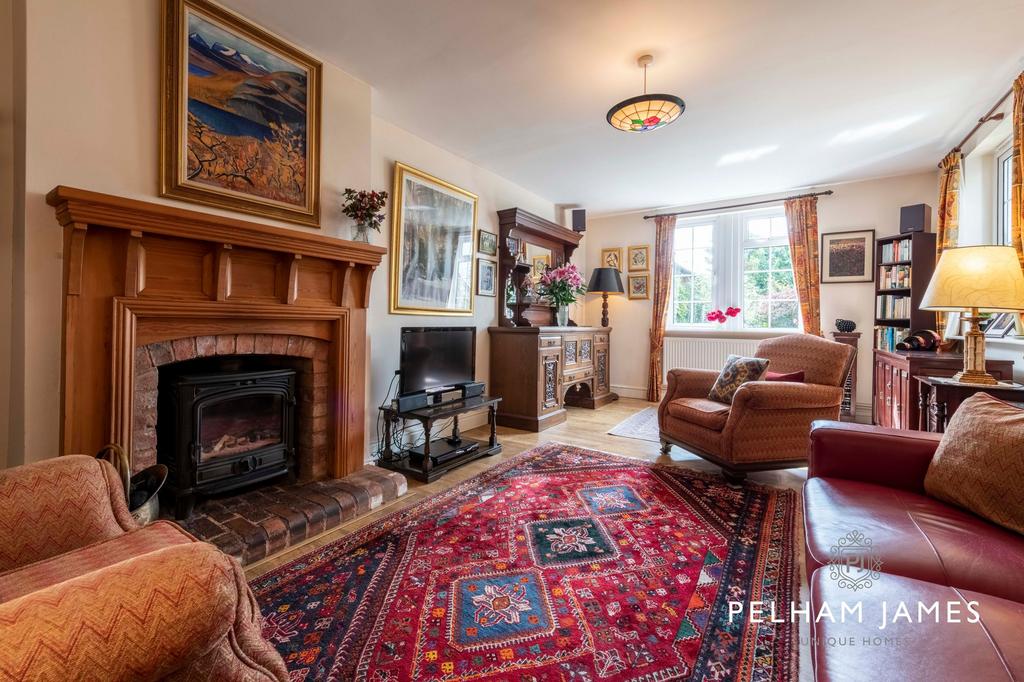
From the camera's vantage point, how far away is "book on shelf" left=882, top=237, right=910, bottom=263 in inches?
160

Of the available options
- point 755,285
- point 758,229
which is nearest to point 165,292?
point 755,285

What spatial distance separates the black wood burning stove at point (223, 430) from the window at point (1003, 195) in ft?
17.3

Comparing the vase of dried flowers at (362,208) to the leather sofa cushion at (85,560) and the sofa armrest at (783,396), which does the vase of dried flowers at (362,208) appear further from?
the sofa armrest at (783,396)

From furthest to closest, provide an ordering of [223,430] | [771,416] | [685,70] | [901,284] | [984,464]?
[901,284] → [771,416] → [685,70] → [223,430] → [984,464]

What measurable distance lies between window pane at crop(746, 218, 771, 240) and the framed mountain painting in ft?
16.0

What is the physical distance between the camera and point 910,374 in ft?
9.20

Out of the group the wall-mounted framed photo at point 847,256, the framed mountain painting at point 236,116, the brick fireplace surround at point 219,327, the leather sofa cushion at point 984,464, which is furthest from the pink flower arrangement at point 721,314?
the framed mountain painting at point 236,116

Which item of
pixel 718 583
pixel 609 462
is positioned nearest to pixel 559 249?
pixel 609 462

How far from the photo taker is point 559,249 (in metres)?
5.49

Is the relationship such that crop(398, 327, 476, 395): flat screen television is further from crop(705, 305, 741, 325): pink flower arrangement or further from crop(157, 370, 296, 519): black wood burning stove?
crop(705, 305, 741, 325): pink flower arrangement

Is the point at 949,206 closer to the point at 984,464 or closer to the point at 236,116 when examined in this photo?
the point at 984,464

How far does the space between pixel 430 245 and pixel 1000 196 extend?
4.62 metres

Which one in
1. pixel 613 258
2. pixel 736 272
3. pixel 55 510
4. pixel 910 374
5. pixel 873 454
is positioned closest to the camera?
pixel 55 510

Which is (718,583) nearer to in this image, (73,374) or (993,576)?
(993,576)
